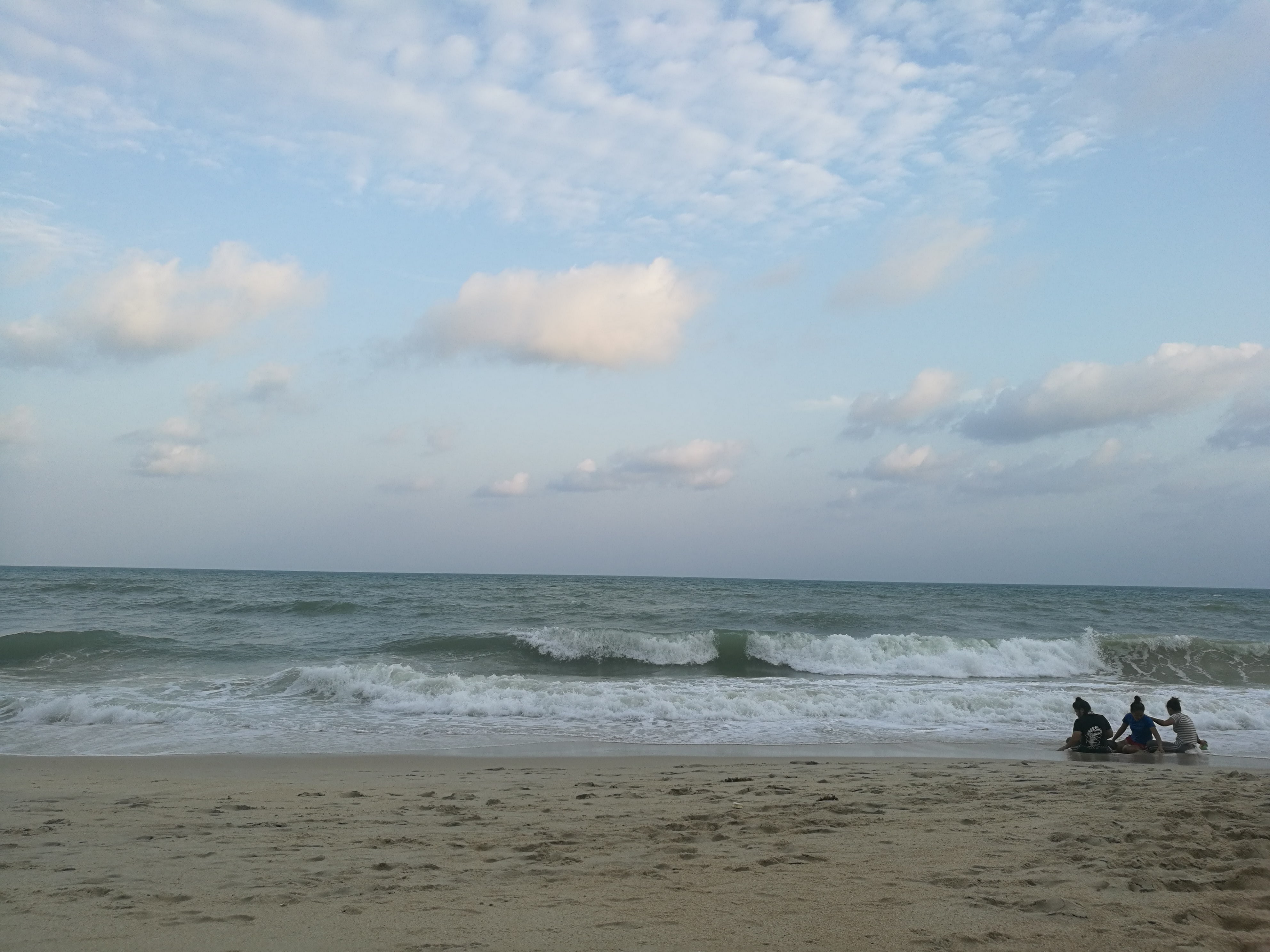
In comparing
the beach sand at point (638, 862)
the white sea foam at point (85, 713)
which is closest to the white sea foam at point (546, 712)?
the white sea foam at point (85, 713)

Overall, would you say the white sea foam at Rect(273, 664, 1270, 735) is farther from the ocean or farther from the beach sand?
the beach sand

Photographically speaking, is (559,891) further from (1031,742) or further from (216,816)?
(1031,742)

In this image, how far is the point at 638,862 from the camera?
16.7ft

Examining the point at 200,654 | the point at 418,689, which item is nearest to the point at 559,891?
the point at 418,689

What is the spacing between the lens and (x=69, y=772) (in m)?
8.79

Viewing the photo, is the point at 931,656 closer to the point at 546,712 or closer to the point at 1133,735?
the point at 1133,735

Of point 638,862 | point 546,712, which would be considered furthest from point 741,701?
point 638,862

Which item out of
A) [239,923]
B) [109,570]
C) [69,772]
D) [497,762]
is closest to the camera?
[239,923]

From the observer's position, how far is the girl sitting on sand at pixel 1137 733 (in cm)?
1083

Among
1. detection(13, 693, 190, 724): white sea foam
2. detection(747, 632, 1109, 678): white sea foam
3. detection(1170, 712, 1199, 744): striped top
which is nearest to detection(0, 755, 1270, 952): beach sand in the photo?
detection(1170, 712, 1199, 744): striped top

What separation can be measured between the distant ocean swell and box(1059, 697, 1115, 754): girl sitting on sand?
30.1ft

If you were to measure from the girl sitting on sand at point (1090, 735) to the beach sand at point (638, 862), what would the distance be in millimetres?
2232

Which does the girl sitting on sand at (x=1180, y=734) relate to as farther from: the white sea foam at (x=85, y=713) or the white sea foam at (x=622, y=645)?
the white sea foam at (x=85, y=713)

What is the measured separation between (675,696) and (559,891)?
10.2 m
